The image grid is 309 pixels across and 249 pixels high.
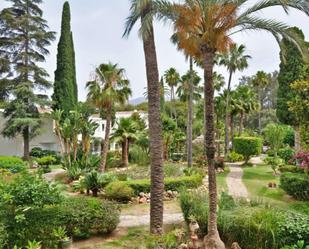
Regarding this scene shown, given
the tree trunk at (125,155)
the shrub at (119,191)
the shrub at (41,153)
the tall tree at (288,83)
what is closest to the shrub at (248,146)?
the tall tree at (288,83)

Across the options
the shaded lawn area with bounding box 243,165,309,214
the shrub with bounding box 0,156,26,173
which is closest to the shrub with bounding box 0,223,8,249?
the shaded lawn area with bounding box 243,165,309,214

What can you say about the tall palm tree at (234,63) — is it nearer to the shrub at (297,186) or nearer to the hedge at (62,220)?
the shrub at (297,186)

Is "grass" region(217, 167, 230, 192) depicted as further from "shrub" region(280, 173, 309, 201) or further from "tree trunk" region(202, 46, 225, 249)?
"tree trunk" region(202, 46, 225, 249)

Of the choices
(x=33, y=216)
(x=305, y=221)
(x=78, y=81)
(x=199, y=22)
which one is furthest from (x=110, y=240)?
(x=78, y=81)

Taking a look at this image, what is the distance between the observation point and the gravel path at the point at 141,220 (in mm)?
11016

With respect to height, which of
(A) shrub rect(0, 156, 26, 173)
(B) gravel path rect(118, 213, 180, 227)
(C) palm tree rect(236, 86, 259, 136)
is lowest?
(B) gravel path rect(118, 213, 180, 227)

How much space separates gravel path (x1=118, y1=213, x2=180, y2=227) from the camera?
434 inches

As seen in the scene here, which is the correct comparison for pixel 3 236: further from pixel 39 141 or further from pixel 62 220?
pixel 39 141

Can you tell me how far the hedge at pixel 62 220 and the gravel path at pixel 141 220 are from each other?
1.22 m

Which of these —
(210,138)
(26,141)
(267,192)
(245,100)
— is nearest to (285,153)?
(245,100)

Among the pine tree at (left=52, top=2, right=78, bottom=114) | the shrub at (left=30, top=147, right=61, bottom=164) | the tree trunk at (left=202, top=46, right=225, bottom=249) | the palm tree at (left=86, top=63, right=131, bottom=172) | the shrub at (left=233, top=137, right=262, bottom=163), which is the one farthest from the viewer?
the pine tree at (left=52, top=2, right=78, bottom=114)

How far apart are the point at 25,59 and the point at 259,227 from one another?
28.5 m

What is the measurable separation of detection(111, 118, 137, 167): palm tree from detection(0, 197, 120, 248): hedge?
15906 millimetres

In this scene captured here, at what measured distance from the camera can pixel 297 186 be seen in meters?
13.8
